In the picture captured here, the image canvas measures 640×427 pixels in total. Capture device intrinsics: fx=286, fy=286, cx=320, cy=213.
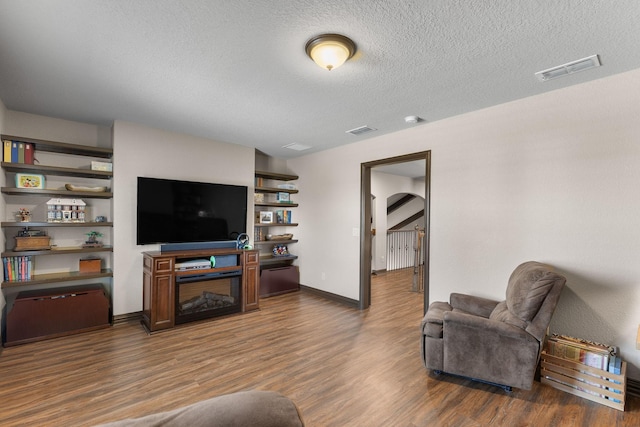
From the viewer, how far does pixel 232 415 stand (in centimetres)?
98

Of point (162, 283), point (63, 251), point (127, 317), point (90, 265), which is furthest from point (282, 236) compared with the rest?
point (63, 251)

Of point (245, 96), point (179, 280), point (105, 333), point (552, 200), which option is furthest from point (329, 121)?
point (105, 333)

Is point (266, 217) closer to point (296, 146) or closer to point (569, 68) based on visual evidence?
point (296, 146)

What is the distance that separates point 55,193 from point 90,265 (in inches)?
37.8

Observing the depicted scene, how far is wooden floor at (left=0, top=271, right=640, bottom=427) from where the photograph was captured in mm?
2061

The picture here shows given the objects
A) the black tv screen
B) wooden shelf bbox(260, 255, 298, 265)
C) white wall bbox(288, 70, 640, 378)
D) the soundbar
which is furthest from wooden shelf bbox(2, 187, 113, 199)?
white wall bbox(288, 70, 640, 378)

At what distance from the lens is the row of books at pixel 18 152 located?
10.3 feet

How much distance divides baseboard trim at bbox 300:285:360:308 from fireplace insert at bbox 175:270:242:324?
155 centimetres

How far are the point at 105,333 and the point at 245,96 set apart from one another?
3243 mm

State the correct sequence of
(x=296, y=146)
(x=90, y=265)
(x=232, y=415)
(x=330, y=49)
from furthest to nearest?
→ 1. (x=296, y=146)
2. (x=90, y=265)
3. (x=330, y=49)
4. (x=232, y=415)

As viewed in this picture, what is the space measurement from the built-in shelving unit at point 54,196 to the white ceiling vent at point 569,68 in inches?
188

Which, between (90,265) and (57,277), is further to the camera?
(90,265)

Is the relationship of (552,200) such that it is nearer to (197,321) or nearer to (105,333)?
(197,321)

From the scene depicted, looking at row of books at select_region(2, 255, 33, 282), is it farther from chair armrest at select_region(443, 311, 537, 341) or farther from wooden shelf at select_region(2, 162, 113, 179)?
chair armrest at select_region(443, 311, 537, 341)
